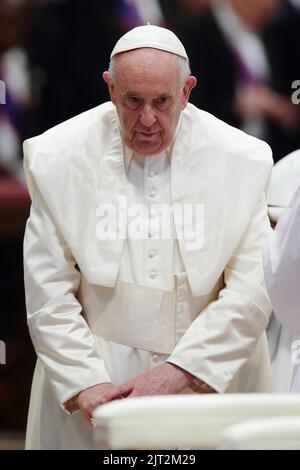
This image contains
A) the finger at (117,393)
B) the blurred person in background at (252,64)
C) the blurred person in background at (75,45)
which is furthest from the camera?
the blurred person in background at (252,64)

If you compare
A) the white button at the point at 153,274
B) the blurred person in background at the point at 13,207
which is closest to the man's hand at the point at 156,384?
the white button at the point at 153,274

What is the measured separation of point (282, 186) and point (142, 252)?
2.65 ft

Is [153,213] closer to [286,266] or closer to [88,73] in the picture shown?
[286,266]

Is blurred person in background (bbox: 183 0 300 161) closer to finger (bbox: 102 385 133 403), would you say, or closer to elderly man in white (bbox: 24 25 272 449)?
elderly man in white (bbox: 24 25 272 449)

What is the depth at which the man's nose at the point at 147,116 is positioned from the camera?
4.16 m

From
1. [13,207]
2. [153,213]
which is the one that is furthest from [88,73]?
[153,213]

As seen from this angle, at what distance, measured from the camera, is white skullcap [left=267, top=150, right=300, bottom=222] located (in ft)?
16.1

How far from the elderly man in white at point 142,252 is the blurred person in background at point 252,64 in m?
2.19

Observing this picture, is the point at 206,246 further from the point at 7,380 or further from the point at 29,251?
the point at 7,380

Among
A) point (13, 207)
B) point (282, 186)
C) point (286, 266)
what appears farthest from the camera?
point (13, 207)

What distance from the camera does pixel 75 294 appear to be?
4414mm

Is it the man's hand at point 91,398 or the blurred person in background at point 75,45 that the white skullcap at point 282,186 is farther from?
the blurred person in background at point 75,45

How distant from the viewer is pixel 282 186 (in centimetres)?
496

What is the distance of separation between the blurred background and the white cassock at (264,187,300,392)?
260cm
